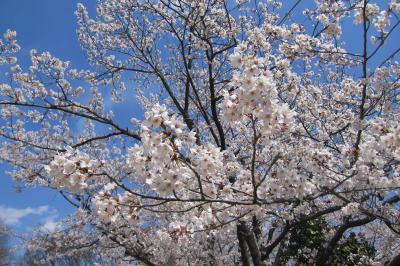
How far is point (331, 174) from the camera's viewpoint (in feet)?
15.6

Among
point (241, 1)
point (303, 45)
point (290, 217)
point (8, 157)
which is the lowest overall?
point (290, 217)

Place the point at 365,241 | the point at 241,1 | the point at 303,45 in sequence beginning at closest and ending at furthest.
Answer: the point at 303,45 → the point at 241,1 → the point at 365,241

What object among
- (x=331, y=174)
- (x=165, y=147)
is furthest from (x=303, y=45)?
(x=165, y=147)

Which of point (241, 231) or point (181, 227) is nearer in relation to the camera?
point (181, 227)

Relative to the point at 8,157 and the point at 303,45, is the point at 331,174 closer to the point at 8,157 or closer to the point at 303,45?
the point at 303,45

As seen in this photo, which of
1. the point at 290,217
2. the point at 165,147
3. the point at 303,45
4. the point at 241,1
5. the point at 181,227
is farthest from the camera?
the point at 241,1

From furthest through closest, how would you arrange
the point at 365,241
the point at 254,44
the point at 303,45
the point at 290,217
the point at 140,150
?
the point at 365,241, the point at 254,44, the point at 290,217, the point at 303,45, the point at 140,150

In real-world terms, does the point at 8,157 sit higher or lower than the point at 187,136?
higher

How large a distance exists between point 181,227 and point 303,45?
128 inches

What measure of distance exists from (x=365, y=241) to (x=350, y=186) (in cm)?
634

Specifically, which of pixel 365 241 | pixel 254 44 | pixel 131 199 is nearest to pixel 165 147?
pixel 131 199

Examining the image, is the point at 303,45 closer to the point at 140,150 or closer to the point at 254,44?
the point at 254,44

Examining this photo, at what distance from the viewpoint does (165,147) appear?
2.87 m

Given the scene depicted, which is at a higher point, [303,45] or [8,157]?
[8,157]
